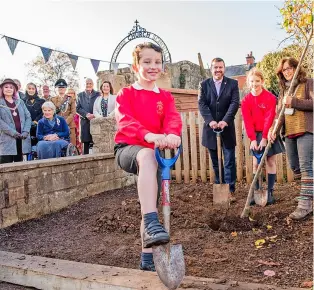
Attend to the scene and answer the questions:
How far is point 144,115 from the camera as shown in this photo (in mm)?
2744

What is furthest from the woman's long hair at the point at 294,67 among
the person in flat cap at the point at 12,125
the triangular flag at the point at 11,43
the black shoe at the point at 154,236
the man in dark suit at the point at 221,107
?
the triangular flag at the point at 11,43

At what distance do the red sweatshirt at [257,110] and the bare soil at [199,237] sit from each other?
956 millimetres

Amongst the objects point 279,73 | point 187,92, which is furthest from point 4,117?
point 187,92

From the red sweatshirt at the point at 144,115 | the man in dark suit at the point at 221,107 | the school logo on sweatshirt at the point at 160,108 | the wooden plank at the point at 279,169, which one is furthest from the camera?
the wooden plank at the point at 279,169

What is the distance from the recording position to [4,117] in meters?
6.15

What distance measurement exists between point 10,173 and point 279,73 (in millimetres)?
3348

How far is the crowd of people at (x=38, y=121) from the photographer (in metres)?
6.15

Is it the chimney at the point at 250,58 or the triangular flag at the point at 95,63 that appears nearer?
the triangular flag at the point at 95,63

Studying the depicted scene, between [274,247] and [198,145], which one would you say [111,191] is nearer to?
[198,145]

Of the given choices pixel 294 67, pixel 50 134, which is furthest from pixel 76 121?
pixel 294 67

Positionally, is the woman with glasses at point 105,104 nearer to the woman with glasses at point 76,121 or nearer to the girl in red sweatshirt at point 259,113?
the woman with glasses at point 76,121

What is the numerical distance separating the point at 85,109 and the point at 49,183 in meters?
2.80

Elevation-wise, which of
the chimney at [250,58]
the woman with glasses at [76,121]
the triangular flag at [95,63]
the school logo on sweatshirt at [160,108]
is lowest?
the school logo on sweatshirt at [160,108]

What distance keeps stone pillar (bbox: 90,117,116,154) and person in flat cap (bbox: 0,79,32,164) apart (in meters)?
1.14
